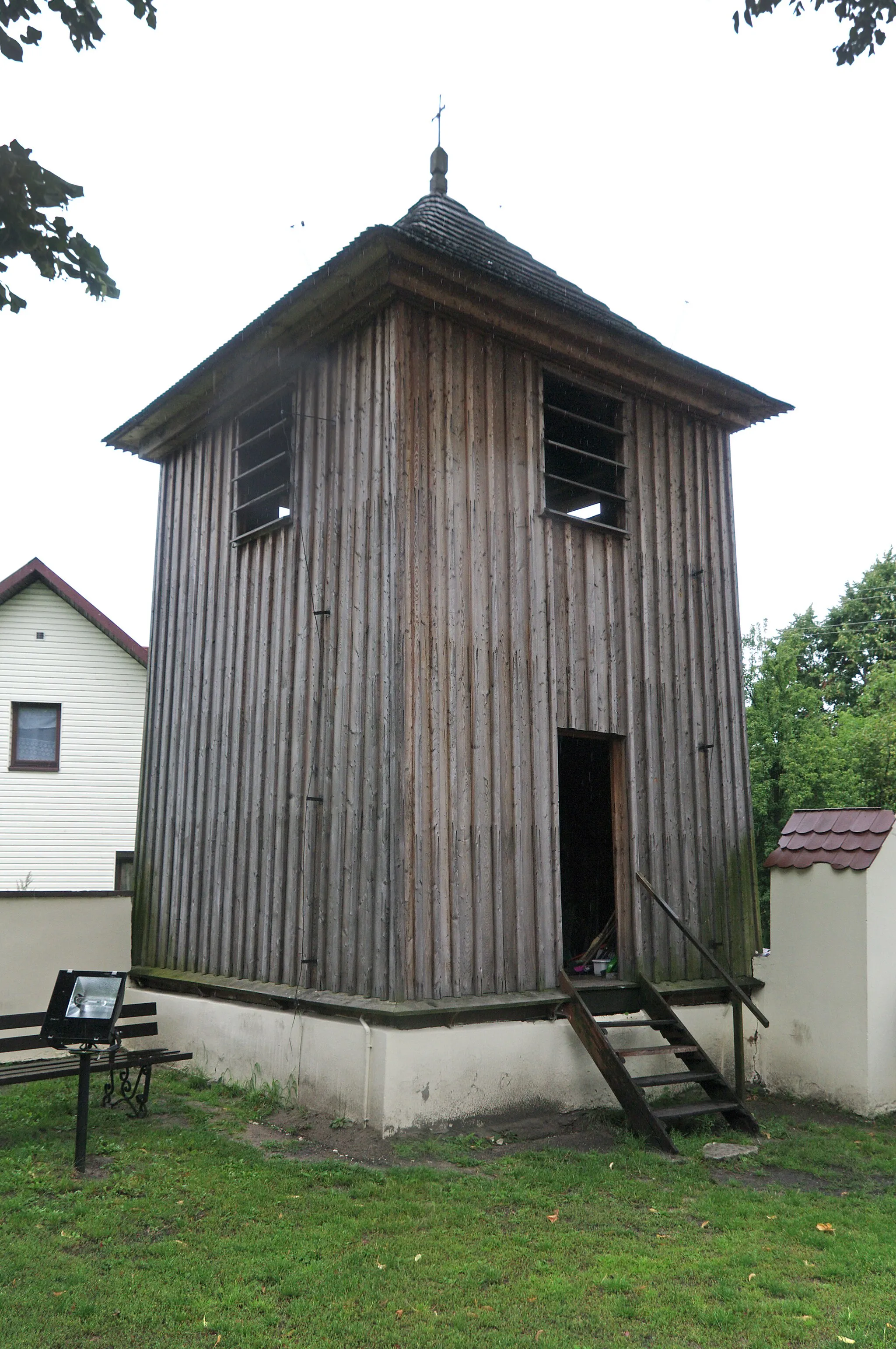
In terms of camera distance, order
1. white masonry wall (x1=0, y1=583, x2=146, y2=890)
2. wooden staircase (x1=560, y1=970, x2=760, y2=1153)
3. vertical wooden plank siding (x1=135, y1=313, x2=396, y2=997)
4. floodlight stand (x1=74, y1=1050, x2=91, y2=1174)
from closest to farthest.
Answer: floodlight stand (x1=74, y1=1050, x2=91, y2=1174), wooden staircase (x1=560, y1=970, x2=760, y2=1153), vertical wooden plank siding (x1=135, y1=313, x2=396, y2=997), white masonry wall (x1=0, y1=583, x2=146, y2=890)

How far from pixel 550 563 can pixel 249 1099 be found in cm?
483

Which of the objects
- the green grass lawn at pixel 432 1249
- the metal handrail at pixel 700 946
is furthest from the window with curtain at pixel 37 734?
the metal handrail at pixel 700 946

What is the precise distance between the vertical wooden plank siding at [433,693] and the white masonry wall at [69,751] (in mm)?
10384

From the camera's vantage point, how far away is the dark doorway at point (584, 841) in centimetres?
1166

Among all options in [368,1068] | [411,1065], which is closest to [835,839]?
[411,1065]

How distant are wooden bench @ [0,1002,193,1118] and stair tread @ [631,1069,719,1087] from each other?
3.13 metres

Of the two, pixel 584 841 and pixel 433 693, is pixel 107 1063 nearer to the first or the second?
pixel 433 693

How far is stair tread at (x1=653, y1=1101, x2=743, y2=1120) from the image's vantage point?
7.64 metres

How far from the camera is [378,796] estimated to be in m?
7.98

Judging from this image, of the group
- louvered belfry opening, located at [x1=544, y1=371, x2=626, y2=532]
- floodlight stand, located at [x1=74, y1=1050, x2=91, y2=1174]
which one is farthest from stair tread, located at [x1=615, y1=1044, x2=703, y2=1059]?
louvered belfry opening, located at [x1=544, y1=371, x2=626, y2=532]

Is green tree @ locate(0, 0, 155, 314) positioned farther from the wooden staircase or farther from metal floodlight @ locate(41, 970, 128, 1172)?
the wooden staircase

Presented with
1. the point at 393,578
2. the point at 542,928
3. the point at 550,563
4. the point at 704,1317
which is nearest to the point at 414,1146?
the point at 542,928

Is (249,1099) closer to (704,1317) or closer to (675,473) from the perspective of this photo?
(704,1317)

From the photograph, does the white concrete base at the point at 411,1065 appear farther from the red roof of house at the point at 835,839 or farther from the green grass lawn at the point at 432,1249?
the red roof of house at the point at 835,839
